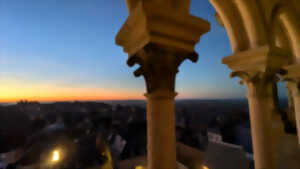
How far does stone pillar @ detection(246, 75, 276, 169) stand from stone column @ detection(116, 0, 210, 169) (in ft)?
5.00

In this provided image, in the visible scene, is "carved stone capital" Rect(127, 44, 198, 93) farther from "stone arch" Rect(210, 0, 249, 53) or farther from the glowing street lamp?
the glowing street lamp

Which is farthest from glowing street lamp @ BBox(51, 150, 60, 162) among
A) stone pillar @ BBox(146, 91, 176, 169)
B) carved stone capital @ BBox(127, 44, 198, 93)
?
carved stone capital @ BBox(127, 44, 198, 93)

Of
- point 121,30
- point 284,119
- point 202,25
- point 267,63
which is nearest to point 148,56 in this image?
point 121,30

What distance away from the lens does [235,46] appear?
7.61ft

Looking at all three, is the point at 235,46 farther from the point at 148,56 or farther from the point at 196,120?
the point at 196,120

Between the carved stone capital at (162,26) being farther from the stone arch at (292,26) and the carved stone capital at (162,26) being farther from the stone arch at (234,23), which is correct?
the stone arch at (292,26)

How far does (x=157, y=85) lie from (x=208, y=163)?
701cm

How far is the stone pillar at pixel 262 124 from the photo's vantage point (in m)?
1.92

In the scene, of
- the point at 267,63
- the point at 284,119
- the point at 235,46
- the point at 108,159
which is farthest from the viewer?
the point at 108,159

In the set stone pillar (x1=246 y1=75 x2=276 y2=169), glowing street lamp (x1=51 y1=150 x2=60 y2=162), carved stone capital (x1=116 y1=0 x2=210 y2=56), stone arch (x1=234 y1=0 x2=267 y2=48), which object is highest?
stone arch (x1=234 y1=0 x2=267 y2=48)

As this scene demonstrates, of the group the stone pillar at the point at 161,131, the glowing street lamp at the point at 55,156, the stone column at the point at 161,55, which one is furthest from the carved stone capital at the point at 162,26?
the glowing street lamp at the point at 55,156

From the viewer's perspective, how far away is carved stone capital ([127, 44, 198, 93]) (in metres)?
1.02

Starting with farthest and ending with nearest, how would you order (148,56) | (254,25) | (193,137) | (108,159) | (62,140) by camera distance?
(193,137) < (62,140) < (108,159) < (254,25) < (148,56)

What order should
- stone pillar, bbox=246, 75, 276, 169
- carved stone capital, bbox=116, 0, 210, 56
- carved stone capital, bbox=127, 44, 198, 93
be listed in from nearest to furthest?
carved stone capital, bbox=116, 0, 210, 56 → carved stone capital, bbox=127, 44, 198, 93 → stone pillar, bbox=246, 75, 276, 169
